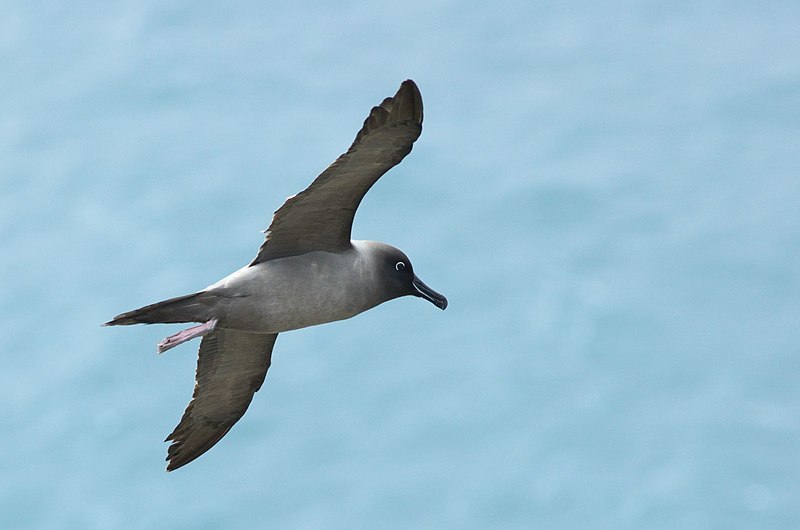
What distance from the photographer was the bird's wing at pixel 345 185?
12.6 metres

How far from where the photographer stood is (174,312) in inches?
516

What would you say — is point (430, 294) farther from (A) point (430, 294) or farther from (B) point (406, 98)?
(B) point (406, 98)

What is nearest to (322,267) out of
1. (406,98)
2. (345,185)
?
(345,185)

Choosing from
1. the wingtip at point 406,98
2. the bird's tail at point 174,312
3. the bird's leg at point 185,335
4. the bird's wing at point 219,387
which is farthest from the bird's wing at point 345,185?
the bird's wing at point 219,387

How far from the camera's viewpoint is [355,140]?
12.6 metres

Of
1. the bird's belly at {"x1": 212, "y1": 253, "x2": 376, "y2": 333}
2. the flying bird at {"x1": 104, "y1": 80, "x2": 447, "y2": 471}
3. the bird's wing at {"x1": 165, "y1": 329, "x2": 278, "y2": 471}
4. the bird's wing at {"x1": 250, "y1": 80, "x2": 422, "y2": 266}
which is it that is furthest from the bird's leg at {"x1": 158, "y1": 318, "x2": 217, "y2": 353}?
the bird's wing at {"x1": 165, "y1": 329, "x2": 278, "y2": 471}

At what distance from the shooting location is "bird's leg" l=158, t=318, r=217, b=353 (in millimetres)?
12969

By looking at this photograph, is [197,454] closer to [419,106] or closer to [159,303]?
[159,303]

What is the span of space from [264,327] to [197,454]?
2.20 m

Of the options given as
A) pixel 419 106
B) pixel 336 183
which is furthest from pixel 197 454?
pixel 419 106

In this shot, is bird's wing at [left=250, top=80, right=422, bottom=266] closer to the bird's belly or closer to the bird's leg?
the bird's belly

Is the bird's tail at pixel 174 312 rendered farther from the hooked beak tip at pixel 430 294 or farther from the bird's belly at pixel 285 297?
the hooked beak tip at pixel 430 294

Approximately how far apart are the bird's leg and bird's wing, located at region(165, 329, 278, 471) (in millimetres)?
1527

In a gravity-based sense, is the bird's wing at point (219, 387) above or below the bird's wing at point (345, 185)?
below
